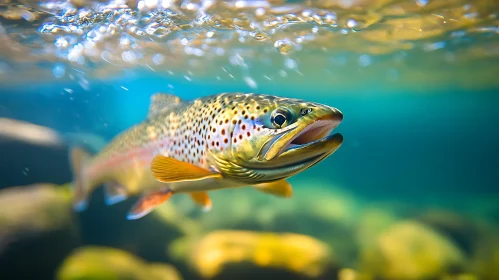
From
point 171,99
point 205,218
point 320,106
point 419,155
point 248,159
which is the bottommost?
point 419,155

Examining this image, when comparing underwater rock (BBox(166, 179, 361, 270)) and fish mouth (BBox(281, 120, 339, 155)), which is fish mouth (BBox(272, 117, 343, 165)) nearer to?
fish mouth (BBox(281, 120, 339, 155))

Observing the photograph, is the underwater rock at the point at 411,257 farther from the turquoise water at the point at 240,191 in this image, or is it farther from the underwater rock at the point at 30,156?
the underwater rock at the point at 30,156

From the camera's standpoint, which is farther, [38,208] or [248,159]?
[38,208]

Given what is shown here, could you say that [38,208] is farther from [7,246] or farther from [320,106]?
[320,106]

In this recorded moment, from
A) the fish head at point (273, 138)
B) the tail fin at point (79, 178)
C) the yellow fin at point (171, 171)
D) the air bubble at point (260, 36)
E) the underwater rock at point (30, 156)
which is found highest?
the fish head at point (273, 138)

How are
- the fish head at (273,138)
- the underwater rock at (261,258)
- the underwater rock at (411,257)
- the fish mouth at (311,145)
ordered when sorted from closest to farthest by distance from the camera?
the fish mouth at (311,145) < the fish head at (273,138) < the underwater rock at (261,258) < the underwater rock at (411,257)

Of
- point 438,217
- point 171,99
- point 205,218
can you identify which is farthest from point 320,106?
point 438,217

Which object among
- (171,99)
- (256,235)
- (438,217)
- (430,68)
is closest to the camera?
(171,99)

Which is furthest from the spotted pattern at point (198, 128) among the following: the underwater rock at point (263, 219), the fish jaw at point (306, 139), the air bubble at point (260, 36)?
the air bubble at point (260, 36)
